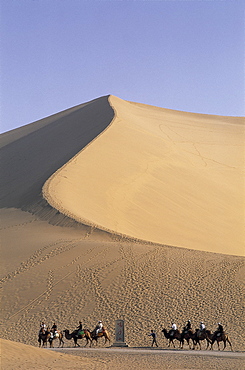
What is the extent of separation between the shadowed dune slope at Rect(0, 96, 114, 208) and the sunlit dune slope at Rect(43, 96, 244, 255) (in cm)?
123

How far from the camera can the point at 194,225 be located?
101ft

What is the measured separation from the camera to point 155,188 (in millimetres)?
34938

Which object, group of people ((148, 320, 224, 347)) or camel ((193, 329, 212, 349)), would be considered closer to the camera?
group of people ((148, 320, 224, 347))

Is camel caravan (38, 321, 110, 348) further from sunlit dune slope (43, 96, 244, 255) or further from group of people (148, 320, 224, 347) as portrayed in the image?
sunlit dune slope (43, 96, 244, 255)

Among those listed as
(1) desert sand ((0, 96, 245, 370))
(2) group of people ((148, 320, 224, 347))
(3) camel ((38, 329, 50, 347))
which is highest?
(1) desert sand ((0, 96, 245, 370))

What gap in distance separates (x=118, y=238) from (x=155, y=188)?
34.2ft

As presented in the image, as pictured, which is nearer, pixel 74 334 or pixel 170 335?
pixel 170 335

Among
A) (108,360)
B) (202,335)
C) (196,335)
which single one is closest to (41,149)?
(196,335)

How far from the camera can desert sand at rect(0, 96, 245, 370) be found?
19.9 meters

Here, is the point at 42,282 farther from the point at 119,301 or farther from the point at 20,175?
the point at 20,175

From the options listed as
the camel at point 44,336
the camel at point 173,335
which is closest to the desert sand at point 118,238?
the camel at point 173,335

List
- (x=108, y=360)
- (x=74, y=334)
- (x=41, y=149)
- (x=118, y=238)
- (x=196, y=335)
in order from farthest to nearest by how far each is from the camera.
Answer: (x=41, y=149) < (x=118, y=238) < (x=74, y=334) < (x=196, y=335) < (x=108, y=360)

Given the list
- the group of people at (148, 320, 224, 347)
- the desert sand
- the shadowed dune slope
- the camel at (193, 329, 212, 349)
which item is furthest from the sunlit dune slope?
the camel at (193, 329, 212, 349)

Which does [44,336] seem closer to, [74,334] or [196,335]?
[74,334]
